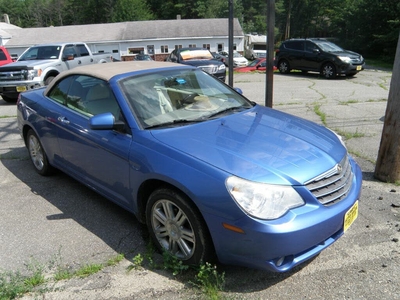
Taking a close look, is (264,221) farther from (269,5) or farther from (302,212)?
(269,5)

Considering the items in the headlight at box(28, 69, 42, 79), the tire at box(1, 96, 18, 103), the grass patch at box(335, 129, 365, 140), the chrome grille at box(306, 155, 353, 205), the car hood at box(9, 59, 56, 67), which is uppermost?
the chrome grille at box(306, 155, 353, 205)

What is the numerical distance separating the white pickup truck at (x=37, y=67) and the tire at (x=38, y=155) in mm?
6204

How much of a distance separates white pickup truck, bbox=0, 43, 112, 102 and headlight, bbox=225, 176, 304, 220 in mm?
9693

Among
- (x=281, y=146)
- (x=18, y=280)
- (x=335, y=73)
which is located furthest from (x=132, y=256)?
(x=335, y=73)

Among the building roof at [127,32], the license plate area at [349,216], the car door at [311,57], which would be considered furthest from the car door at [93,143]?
the building roof at [127,32]

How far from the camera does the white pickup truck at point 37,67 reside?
10.3 metres

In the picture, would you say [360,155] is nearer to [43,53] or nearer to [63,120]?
[63,120]

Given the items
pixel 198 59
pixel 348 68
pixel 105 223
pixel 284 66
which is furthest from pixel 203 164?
pixel 284 66

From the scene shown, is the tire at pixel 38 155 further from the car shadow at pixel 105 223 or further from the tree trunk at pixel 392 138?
the tree trunk at pixel 392 138

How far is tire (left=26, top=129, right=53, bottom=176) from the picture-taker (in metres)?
4.62

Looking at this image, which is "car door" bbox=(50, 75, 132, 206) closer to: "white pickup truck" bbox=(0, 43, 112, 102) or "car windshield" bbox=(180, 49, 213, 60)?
A: "white pickup truck" bbox=(0, 43, 112, 102)

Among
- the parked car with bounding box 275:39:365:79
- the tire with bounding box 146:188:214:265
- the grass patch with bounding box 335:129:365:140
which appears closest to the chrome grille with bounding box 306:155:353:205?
the tire with bounding box 146:188:214:265

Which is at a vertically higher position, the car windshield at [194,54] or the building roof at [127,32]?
the car windshield at [194,54]

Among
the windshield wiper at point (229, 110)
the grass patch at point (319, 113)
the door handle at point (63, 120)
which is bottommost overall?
the grass patch at point (319, 113)
